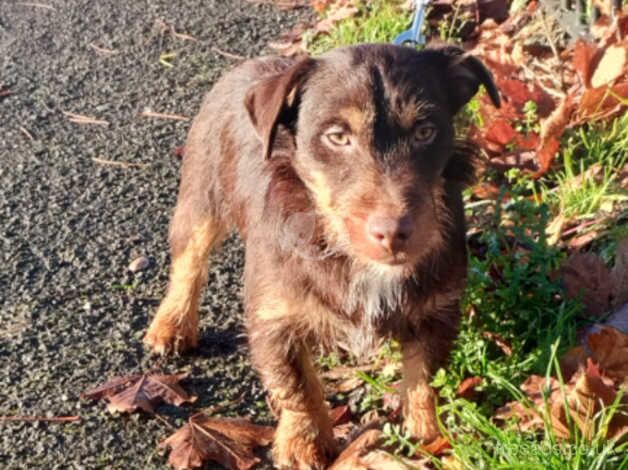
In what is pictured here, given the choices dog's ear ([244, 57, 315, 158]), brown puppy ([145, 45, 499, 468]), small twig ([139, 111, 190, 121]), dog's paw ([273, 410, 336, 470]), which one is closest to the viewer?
brown puppy ([145, 45, 499, 468])

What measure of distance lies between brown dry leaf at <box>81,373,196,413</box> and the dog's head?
1188 mm

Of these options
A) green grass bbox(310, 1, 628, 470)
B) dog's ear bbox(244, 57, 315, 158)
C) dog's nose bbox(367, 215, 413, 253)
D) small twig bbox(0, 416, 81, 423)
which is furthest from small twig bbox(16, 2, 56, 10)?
dog's nose bbox(367, 215, 413, 253)

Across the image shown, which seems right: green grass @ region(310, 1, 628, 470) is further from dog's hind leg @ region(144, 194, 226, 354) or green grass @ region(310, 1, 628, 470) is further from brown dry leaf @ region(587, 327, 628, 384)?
dog's hind leg @ region(144, 194, 226, 354)

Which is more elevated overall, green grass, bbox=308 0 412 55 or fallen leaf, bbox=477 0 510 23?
fallen leaf, bbox=477 0 510 23

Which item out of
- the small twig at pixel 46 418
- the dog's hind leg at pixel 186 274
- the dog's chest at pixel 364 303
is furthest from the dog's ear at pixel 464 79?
the small twig at pixel 46 418

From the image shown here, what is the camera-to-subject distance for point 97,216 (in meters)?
6.00

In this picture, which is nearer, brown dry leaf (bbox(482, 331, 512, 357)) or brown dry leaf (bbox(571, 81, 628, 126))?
brown dry leaf (bbox(482, 331, 512, 357))

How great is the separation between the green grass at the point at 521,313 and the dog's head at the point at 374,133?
21.3 inches

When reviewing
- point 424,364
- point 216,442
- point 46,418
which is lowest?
point 46,418

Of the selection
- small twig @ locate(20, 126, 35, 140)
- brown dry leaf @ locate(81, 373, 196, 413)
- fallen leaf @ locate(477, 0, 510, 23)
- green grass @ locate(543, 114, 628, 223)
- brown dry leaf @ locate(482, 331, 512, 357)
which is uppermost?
fallen leaf @ locate(477, 0, 510, 23)

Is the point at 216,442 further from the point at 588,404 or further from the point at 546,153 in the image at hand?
the point at 546,153

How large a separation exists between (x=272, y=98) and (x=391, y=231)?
0.73 meters

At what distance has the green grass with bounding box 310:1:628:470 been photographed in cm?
341

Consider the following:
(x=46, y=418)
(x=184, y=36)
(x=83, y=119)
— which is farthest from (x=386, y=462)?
(x=184, y=36)
